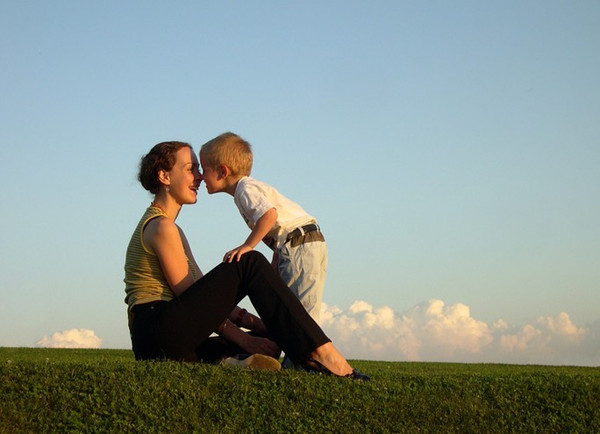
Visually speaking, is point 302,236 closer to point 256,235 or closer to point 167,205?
point 256,235

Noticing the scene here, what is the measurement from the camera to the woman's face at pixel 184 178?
712cm

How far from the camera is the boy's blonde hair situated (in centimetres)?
788

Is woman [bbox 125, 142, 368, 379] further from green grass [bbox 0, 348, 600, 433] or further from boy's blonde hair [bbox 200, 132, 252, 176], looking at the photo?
boy's blonde hair [bbox 200, 132, 252, 176]

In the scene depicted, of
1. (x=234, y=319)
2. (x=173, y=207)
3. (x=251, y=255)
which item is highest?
(x=173, y=207)

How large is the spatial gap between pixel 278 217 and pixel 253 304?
A: 1.46 meters

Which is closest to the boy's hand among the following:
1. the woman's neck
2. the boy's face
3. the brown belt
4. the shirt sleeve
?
the shirt sleeve

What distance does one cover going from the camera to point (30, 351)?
1719cm

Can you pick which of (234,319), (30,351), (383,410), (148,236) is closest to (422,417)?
(383,410)

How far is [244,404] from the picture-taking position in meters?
6.64

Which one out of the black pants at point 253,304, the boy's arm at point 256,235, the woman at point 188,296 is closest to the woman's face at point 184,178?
the woman at point 188,296

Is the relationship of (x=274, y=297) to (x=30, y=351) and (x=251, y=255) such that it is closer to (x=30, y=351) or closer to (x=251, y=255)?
(x=251, y=255)

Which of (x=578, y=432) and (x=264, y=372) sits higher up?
(x=264, y=372)

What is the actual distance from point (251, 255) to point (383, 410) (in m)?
1.92

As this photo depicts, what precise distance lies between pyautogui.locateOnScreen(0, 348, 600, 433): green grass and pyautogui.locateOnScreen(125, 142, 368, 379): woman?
0.26 metres
